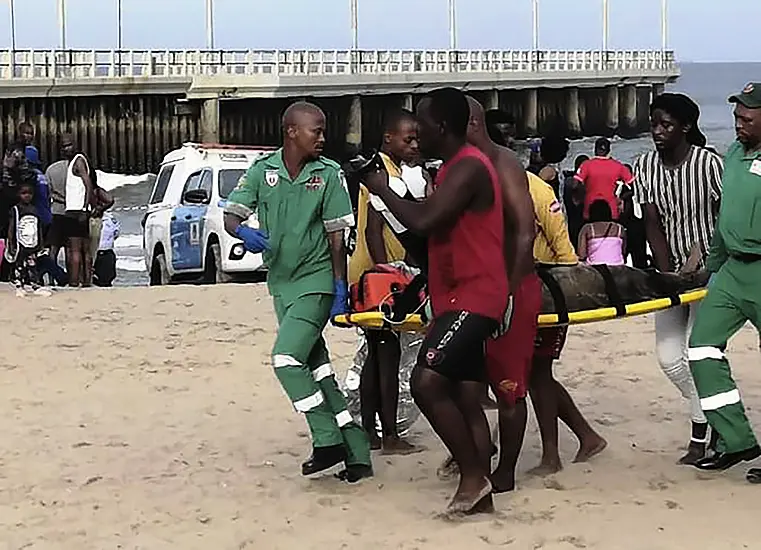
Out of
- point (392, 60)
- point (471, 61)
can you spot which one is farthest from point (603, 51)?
point (392, 60)

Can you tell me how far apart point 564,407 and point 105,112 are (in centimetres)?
3635

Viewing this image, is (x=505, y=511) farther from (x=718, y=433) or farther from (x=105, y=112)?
(x=105, y=112)

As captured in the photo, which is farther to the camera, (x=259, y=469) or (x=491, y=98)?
(x=491, y=98)

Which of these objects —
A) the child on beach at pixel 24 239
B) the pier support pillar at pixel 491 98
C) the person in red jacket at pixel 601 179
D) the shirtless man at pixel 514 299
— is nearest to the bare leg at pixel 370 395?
the shirtless man at pixel 514 299

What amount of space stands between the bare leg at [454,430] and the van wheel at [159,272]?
11723mm

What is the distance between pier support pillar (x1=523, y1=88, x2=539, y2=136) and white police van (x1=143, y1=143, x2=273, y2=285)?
1644 inches

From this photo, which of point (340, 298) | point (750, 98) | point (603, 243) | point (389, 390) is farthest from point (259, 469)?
point (603, 243)

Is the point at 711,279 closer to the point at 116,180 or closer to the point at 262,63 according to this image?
the point at 116,180

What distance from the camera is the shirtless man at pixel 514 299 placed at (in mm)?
6031

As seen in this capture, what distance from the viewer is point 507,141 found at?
23.1 feet

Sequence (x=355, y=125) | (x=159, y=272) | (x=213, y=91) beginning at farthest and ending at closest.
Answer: (x=355, y=125) → (x=213, y=91) → (x=159, y=272)

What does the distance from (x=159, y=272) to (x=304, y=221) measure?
37.7 feet

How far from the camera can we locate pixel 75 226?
1537 cm

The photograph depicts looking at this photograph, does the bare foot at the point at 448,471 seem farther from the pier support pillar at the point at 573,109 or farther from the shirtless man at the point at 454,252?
the pier support pillar at the point at 573,109
